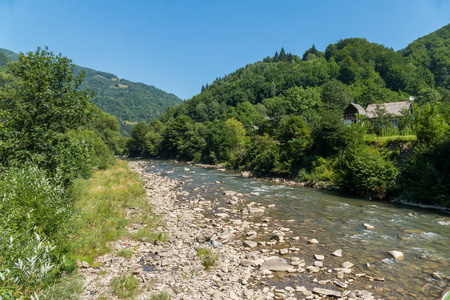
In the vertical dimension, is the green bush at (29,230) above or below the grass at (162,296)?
above

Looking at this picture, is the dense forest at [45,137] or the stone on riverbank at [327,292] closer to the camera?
the dense forest at [45,137]

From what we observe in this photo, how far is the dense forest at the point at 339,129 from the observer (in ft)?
71.9

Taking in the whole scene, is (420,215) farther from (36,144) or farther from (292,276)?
(36,144)

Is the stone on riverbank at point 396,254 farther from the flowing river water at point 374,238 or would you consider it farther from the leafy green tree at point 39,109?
the leafy green tree at point 39,109

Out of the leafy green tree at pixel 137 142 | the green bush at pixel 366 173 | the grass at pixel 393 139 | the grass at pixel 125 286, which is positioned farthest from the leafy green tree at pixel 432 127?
the leafy green tree at pixel 137 142

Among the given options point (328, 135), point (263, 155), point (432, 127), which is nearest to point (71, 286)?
point (432, 127)

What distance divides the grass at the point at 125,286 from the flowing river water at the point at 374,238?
4.38m

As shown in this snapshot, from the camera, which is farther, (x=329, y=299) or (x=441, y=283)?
(x=441, y=283)

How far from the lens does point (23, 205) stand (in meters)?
6.55

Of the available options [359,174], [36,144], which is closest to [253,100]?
[359,174]

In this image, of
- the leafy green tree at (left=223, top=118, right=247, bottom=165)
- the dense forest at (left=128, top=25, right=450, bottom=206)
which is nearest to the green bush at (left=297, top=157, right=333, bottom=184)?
the dense forest at (left=128, top=25, right=450, bottom=206)

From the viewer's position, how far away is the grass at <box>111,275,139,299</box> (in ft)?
23.0

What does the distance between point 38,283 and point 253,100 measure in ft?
423

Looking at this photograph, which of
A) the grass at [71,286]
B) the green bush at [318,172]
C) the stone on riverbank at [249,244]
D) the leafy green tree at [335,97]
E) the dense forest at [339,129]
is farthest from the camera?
the leafy green tree at [335,97]
